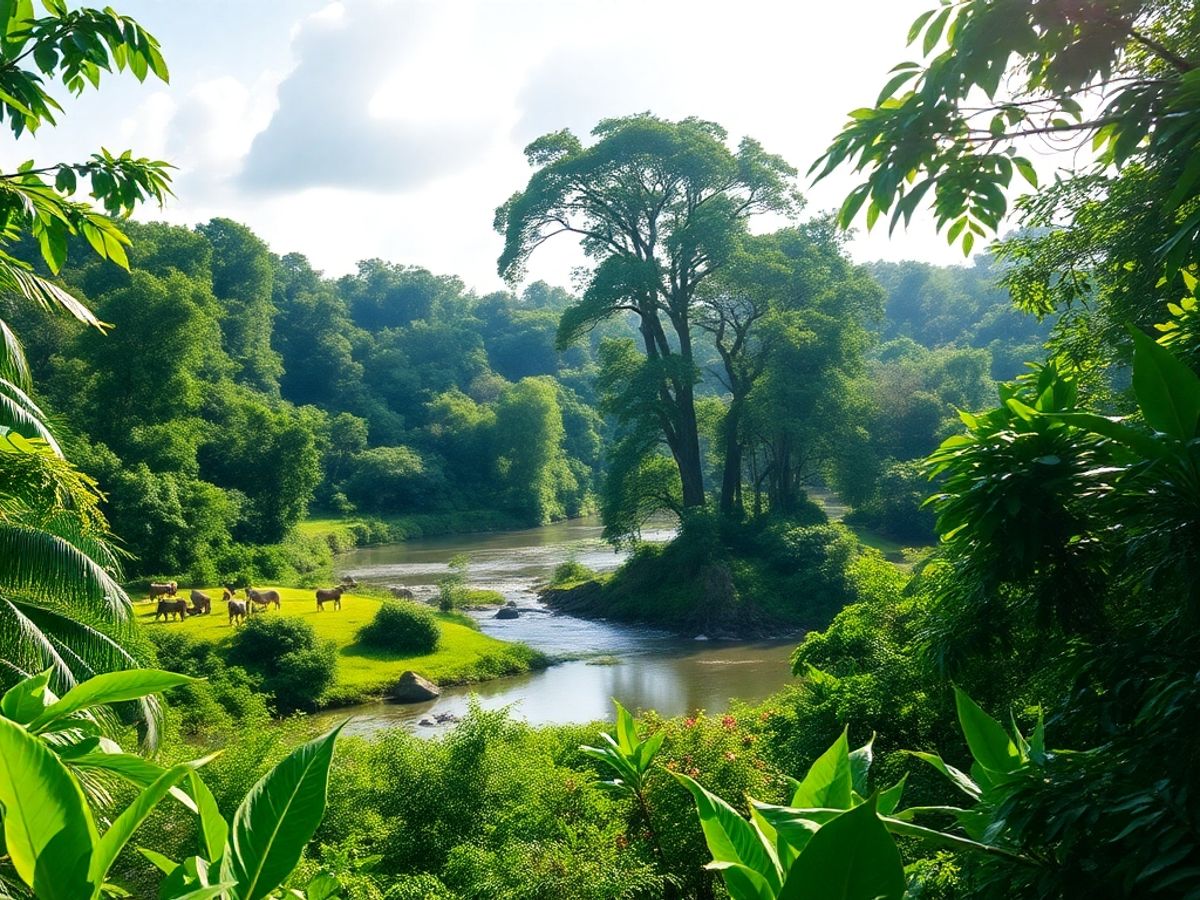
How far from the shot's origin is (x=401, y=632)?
66.7 feet

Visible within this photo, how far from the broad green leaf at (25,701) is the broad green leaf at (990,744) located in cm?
186

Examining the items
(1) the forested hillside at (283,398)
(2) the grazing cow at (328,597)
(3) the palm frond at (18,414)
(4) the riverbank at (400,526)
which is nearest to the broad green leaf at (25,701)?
(3) the palm frond at (18,414)

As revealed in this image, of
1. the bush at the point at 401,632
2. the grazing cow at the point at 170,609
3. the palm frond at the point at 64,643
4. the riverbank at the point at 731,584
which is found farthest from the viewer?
the riverbank at the point at 731,584

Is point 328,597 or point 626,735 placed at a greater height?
point 626,735

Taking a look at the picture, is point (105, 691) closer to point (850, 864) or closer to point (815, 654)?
point (850, 864)

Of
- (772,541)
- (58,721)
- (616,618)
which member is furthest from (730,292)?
(58,721)

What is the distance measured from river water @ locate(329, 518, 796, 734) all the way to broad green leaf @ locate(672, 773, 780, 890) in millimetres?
9036

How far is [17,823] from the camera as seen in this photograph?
3.72 feet

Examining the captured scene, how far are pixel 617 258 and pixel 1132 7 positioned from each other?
26404 mm

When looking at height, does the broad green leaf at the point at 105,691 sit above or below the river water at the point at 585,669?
above

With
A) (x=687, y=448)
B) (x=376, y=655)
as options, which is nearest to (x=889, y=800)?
(x=376, y=655)

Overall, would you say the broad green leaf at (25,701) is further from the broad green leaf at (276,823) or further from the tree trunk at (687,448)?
the tree trunk at (687,448)

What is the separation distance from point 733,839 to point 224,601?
75.7 feet

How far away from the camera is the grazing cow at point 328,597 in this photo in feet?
74.4
